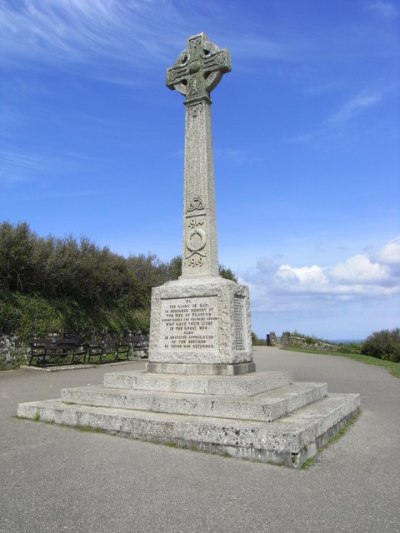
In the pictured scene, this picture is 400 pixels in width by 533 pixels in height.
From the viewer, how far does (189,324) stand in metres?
7.04

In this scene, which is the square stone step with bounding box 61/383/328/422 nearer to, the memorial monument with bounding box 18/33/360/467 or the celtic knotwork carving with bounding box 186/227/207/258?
the memorial monument with bounding box 18/33/360/467

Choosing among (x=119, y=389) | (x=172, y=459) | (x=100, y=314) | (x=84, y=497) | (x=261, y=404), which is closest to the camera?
(x=84, y=497)

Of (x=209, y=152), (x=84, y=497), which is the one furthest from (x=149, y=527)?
(x=209, y=152)

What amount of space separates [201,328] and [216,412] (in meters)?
1.74

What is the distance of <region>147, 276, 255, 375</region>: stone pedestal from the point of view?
263 inches

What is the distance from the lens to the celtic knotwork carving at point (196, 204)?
7.64m

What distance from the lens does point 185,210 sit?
7.82 metres

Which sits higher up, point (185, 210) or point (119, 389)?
point (185, 210)

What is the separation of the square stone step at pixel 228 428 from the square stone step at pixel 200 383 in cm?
63

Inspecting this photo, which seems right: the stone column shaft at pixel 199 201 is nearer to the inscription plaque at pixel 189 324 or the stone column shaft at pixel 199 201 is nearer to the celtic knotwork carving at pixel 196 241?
the celtic knotwork carving at pixel 196 241

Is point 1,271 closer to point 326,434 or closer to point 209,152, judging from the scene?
point 209,152

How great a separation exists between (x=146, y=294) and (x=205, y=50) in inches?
612

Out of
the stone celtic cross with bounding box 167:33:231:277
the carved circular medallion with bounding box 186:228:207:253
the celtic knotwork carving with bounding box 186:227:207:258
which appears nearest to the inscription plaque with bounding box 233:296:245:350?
the stone celtic cross with bounding box 167:33:231:277

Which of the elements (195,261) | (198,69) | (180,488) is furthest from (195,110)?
(180,488)
